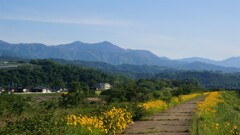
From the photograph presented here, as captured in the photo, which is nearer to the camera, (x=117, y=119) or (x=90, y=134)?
(x=90, y=134)

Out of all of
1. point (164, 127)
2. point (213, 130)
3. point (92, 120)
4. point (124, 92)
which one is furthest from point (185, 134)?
point (124, 92)

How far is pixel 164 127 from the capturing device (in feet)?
42.9

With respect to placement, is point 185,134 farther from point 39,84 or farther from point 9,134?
point 39,84

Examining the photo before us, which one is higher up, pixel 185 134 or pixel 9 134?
pixel 9 134

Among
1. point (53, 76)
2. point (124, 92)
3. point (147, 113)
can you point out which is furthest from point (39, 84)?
point (147, 113)

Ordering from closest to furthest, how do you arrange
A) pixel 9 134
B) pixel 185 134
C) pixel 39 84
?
pixel 9 134 < pixel 185 134 < pixel 39 84

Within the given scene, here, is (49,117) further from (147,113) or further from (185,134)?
(147,113)

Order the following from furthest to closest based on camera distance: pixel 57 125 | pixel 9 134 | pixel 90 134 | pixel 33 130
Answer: pixel 90 134 < pixel 57 125 < pixel 33 130 < pixel 9 134

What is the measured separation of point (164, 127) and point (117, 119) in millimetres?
2234

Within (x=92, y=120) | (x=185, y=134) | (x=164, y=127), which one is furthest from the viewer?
(x=164, y=127)

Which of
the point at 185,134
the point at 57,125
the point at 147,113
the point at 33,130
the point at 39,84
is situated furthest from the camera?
the point at 39,84

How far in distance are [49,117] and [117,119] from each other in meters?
3.04

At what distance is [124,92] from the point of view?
5122 centimetres

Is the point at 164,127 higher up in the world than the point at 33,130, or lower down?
lower down
